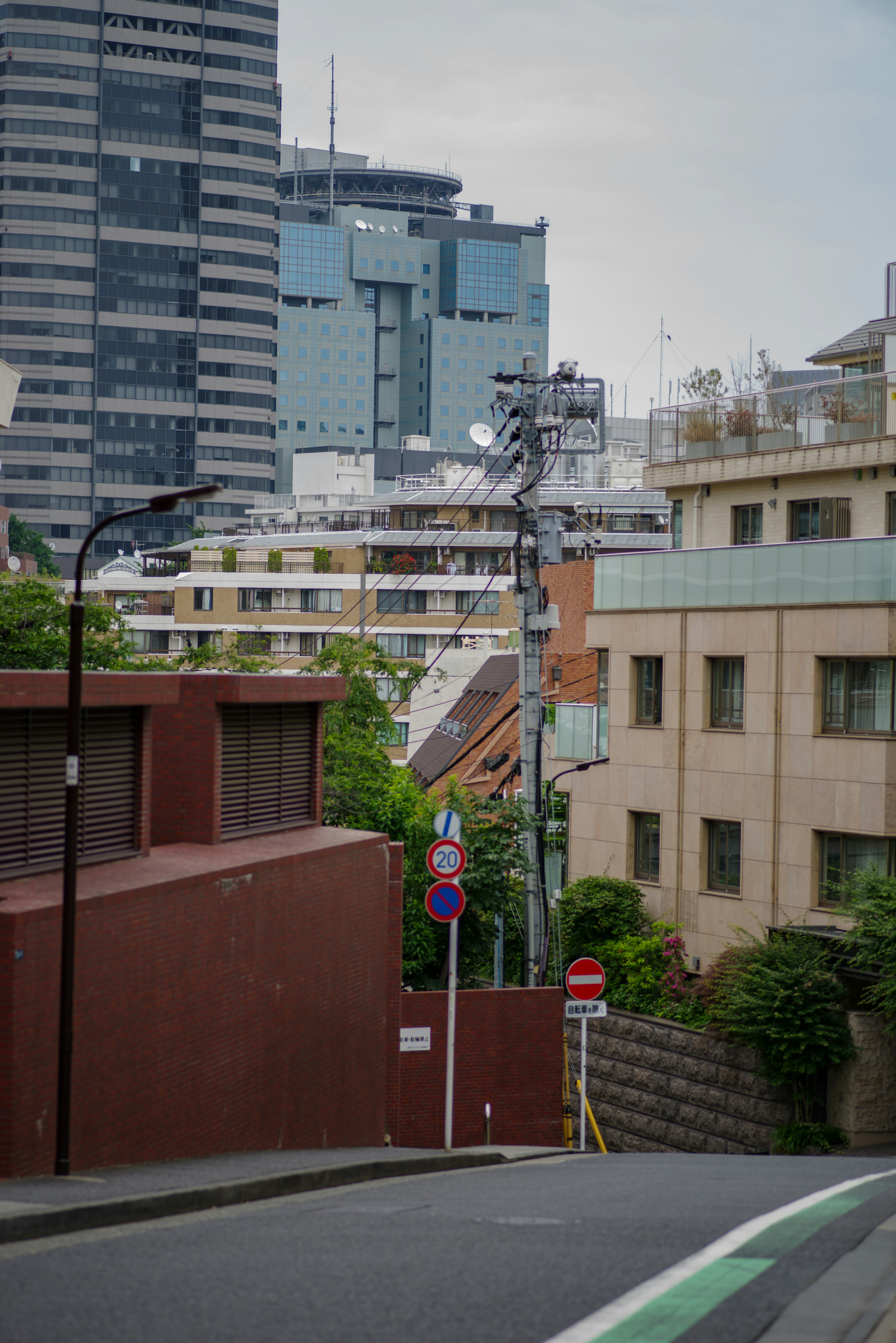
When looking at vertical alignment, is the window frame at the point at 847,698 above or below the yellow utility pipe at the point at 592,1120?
above

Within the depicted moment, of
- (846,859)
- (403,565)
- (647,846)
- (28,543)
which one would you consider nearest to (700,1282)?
(846,859)

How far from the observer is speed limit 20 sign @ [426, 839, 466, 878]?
1838 cm

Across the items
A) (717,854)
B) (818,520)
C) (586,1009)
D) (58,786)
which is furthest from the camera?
(818,520)

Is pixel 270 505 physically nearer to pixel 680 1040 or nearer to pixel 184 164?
pixel 184 164

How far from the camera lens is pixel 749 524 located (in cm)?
3412

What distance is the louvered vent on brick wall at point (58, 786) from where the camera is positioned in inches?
546

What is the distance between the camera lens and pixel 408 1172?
641 inches

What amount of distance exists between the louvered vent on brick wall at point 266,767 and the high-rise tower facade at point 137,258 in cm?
13609

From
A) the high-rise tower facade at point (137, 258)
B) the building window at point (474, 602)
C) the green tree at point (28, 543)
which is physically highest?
the high-rise tower facade at point (137, 258)

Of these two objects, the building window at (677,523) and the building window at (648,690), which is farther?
the building window at (677,523)

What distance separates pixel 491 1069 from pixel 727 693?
9159 mm

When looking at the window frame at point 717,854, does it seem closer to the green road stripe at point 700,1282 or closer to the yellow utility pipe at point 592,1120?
the yellow utility pipe at point 592,1120

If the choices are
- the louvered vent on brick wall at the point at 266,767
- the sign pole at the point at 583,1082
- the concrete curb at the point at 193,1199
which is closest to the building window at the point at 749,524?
the sign pole at the point at 583,1082

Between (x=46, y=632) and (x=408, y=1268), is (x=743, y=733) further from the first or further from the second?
(x=408, y=1268)
